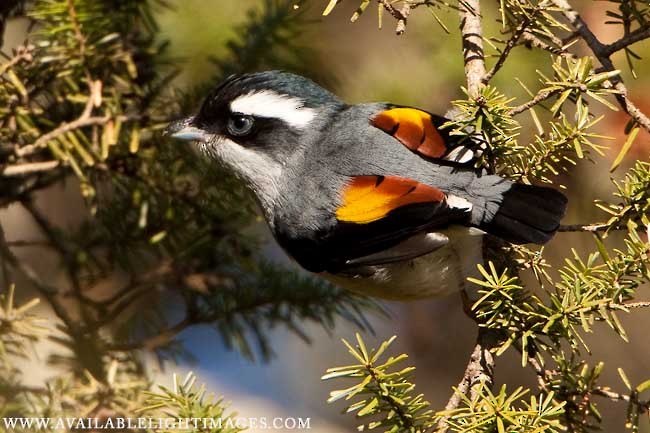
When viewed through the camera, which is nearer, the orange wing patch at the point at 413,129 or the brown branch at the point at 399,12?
the brown branch at the point at 399,12

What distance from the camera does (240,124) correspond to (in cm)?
302

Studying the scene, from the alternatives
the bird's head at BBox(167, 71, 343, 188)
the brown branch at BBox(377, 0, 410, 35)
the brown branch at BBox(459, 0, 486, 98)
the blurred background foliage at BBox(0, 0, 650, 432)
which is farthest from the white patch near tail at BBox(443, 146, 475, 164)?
the bird's head at BBox(167, 71, 343, 188)

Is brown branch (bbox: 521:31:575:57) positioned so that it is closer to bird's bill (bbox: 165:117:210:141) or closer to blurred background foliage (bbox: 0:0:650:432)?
blurred background foliage (bbox: 0:0:650:432)

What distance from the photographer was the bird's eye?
117 inches

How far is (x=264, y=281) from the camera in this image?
2.92 m

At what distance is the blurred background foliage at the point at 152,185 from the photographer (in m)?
2.56

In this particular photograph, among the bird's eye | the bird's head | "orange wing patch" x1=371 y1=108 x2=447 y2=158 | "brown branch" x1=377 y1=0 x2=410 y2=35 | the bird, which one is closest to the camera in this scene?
"brown branch" x1=377 y1=0 x2=410 y2=35

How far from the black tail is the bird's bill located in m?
1.08

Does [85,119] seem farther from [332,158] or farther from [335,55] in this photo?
[335,55]

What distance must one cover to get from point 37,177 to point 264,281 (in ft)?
2.70

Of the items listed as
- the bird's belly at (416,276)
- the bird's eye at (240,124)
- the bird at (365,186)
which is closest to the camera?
the bird at (365,186)

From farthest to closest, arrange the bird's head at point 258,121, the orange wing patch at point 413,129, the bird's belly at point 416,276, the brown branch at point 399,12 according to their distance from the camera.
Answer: the bird's head at point 258,121, the bird's belly at point 416,276, the orange wing patch at point 413,129, the brown branch at point 399,12

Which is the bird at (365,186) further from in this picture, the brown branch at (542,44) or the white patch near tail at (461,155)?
the brown branch at (542,44)

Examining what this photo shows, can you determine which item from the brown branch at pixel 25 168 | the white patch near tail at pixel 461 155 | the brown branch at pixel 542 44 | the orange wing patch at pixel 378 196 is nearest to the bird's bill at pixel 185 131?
the brown branch at pixel 25 168
